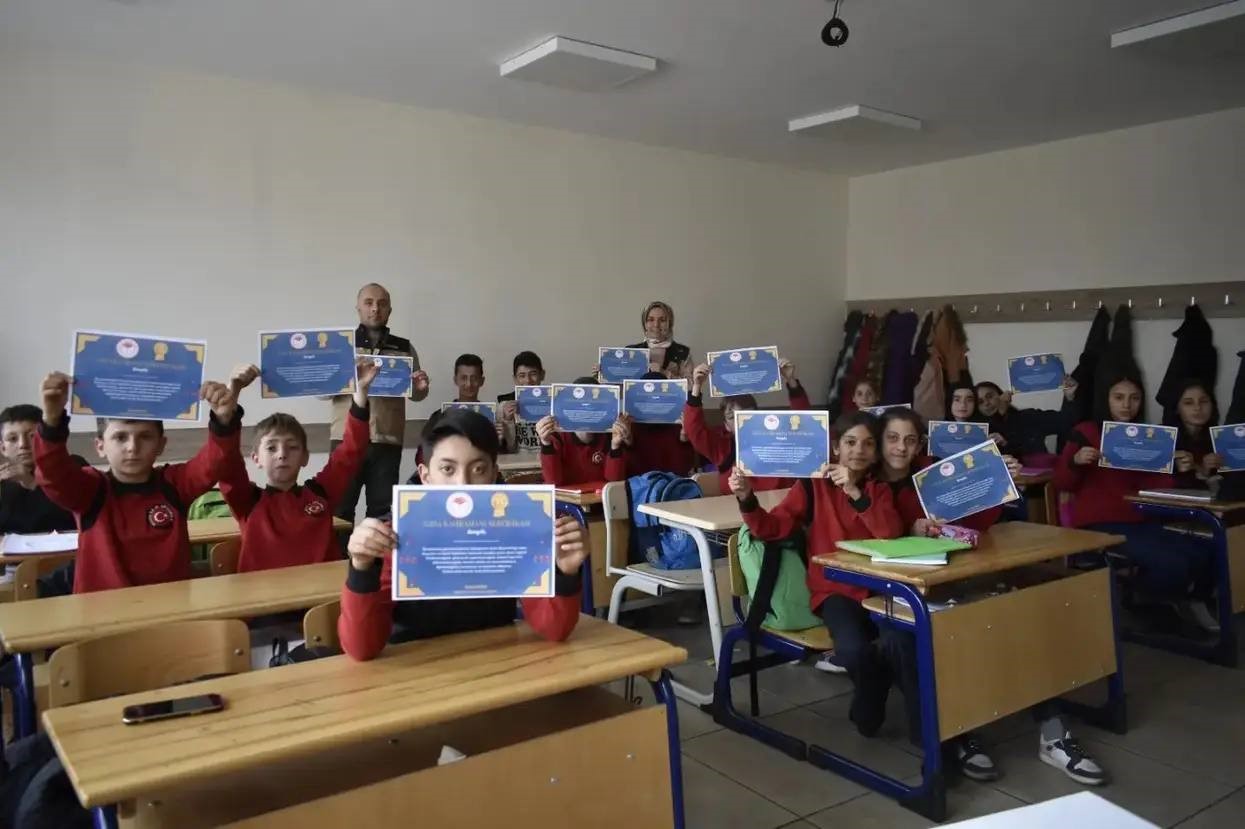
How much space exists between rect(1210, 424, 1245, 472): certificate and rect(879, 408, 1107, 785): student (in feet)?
5.34

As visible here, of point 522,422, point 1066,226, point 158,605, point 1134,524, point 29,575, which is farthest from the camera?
point 1066,226

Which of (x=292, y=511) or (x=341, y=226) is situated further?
(x=341, y=226)

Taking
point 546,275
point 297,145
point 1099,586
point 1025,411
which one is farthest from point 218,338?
point 1025,411

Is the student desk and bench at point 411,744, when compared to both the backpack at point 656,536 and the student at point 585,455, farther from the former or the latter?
the student at point 585,455

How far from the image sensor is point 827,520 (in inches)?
120

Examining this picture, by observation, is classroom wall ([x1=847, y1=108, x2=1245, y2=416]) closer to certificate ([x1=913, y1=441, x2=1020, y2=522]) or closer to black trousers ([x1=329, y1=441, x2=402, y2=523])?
certificate ([x1=913, y1=441, x2=1020, y2=522])

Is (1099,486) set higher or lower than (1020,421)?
lower

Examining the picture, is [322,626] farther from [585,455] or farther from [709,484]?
[585,455]

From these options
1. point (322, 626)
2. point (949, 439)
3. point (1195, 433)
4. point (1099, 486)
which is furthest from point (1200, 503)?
point (322, 626)

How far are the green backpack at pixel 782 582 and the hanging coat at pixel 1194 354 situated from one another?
4.18 meters

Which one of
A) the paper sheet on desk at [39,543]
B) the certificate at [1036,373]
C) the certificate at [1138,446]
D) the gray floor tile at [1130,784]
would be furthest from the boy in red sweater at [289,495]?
the certificate at [1036,373]

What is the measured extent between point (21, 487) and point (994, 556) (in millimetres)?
3409

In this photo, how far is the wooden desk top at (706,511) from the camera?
3141mm

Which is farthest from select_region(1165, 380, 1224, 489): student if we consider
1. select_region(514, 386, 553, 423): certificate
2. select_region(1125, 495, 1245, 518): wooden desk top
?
select_region(514, 386, 553, 423): certificate
